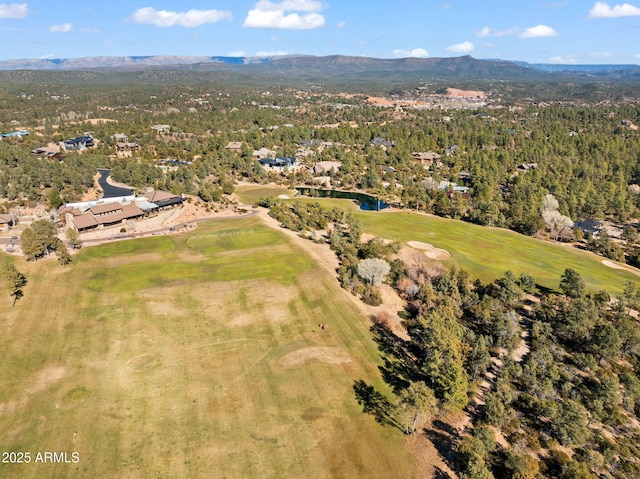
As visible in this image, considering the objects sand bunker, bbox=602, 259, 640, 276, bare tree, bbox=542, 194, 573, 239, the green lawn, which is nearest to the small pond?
the green lawn

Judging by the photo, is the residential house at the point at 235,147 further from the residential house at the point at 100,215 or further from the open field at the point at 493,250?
the residential house at the point at 100,215

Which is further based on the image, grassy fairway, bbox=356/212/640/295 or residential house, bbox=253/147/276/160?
residential house, bbox=253/147/276/160

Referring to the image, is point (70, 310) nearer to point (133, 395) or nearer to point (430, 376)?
point (133, 395)

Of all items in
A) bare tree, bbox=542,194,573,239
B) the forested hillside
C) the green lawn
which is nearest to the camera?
the forested hillside

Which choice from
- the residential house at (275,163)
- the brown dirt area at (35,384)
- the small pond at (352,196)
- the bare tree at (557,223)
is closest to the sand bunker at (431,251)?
the small pond at (352,196)

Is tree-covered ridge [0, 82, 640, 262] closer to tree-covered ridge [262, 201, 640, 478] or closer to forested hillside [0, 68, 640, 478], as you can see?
forested hillside [0, 68, 640, 478]

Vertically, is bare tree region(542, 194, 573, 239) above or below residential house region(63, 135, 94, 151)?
below

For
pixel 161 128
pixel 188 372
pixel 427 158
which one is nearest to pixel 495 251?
pixel 188 372
